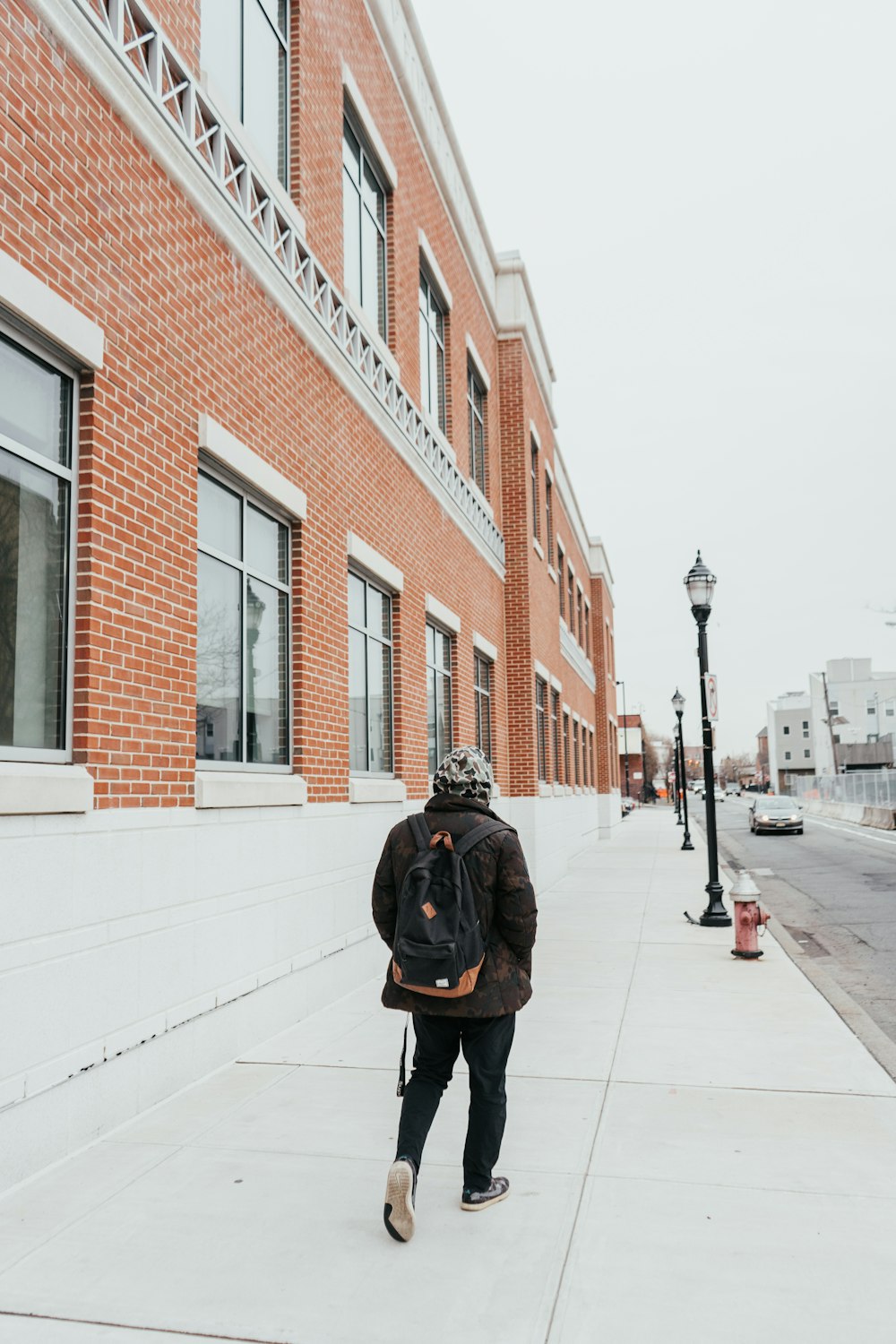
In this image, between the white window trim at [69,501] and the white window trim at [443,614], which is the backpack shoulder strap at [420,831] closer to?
the white window trim at [69,501]

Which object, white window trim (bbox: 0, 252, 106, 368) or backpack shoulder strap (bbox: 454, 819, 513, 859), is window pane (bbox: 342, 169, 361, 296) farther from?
backpack shoulder strap (bbox: 454, 819, 513, 859)

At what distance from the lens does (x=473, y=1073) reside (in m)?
4.13

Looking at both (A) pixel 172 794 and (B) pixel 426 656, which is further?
(B) pixel 426 656

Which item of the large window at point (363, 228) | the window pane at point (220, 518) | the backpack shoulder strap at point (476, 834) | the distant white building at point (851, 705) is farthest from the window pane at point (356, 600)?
the distant white building at point (851, 705)

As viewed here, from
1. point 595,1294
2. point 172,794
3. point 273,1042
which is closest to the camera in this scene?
point 595,1294

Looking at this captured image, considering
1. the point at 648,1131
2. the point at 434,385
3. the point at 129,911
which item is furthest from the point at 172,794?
the point at 434,385

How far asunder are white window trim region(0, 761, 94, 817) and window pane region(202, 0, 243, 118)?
4.62m

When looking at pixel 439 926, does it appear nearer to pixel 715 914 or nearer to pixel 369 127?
pixel 369 127

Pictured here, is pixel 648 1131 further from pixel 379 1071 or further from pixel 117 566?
pixel 117 566

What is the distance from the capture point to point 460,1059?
6.65 metres

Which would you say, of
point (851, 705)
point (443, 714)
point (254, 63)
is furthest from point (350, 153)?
point (851, 705)

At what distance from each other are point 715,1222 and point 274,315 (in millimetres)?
6436

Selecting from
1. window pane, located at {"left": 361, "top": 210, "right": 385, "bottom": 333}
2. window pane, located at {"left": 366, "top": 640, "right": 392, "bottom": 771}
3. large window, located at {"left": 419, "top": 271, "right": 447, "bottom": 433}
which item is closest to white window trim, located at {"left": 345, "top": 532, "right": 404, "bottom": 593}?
window pane, located at {"left": 366, "top": 640, "right": 392, "bottom": 771}

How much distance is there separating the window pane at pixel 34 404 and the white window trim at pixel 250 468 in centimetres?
132
